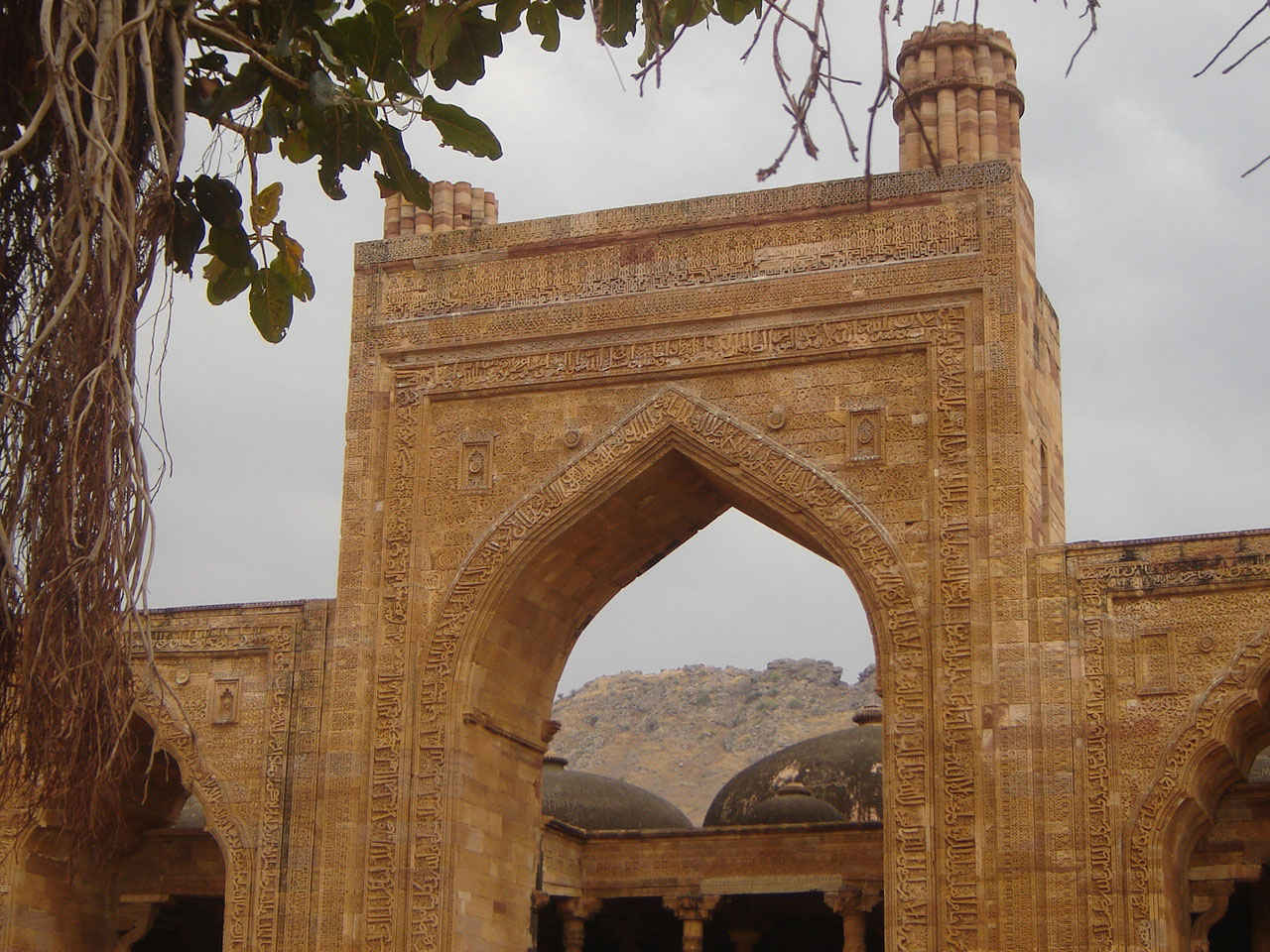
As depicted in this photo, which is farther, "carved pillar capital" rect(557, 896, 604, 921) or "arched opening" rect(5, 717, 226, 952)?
"carved pillar capital" rect(557, 896, 604, 921)

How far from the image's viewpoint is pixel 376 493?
12852 mm

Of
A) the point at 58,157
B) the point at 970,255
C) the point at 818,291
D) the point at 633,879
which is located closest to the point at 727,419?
the point at 818,291

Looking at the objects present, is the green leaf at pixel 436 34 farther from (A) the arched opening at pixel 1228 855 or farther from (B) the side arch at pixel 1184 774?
(A) the arched opening at pixel 1228 855

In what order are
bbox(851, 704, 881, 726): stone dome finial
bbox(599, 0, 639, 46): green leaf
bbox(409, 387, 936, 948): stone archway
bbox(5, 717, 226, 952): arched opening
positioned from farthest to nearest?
bbox(851, 704, 881, 726): stone dome finial, bbox(5, 717, 226, 952): arched opening, bbox(409, 387, 936, 948): stone archway, bbox(599, 0, 639, 46): green leaf

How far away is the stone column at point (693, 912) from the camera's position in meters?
16.2

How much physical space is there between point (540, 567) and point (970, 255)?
329 centimetres

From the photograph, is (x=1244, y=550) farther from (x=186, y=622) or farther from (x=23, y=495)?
(x=23, y=495)

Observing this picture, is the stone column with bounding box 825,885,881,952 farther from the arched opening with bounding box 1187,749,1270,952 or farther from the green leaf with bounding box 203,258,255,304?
the green leaf with bounding box 203,258,255,304

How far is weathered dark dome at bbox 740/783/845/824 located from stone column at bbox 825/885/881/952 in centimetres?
86

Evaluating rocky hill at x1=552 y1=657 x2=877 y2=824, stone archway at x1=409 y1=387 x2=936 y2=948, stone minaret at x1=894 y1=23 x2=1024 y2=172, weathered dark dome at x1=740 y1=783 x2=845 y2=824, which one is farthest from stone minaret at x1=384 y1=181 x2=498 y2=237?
rocky hill at x1=552 y1=657 x2=877 y2=824

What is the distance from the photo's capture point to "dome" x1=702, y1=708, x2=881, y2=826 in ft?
57.2

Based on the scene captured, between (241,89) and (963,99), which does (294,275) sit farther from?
(963,99)

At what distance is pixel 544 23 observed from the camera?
4.11 meters

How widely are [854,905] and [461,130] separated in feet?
40.1
